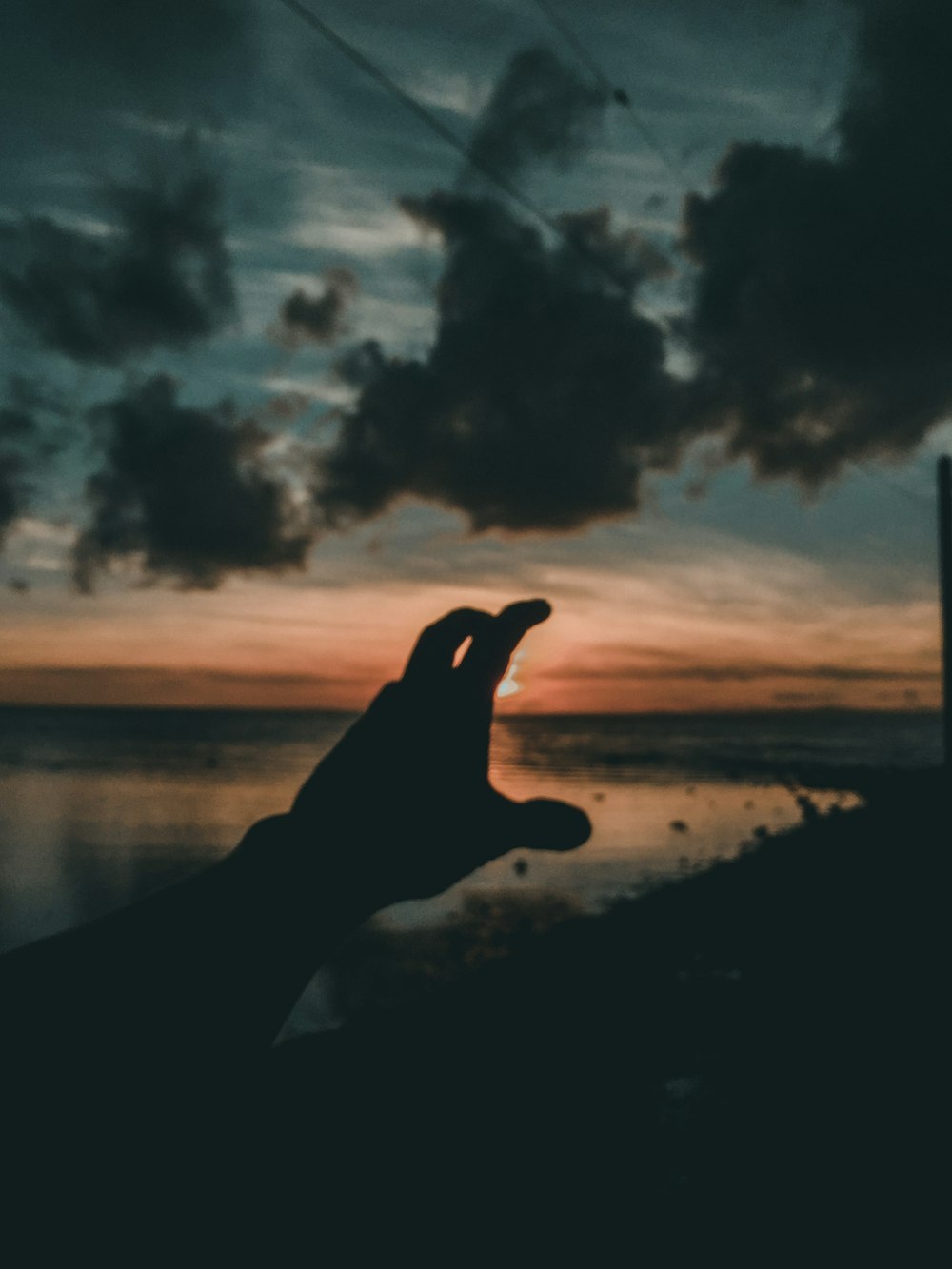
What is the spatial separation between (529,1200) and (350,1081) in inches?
94.5

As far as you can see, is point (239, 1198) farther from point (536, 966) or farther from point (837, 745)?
point (837, 745)

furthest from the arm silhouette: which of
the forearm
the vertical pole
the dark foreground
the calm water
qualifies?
the vertical pole

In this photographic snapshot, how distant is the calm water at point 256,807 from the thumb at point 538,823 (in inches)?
562

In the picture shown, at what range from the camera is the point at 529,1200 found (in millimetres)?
4496

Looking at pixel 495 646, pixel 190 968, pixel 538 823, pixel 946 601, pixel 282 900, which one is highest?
pixel 946 601

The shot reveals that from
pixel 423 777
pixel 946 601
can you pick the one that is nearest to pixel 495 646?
pixel 423 777

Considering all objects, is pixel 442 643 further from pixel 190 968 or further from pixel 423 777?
pixel 190 968

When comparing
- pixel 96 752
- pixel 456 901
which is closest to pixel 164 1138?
pixel 456 901

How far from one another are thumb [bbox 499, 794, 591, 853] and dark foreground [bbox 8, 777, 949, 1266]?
0.71m

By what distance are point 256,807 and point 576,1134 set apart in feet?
100

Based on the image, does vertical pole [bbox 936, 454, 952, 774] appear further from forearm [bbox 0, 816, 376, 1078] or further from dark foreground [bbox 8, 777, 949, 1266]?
forearm [bbox 0, 816, 376, 1078]

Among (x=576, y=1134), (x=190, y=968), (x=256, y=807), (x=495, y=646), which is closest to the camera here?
(x=190, y=968)

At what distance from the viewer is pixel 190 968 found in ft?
5.35

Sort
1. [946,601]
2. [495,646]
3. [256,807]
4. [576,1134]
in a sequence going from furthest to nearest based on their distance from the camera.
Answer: [256,807]
[946,601]
[576,1134]
[495,646]
